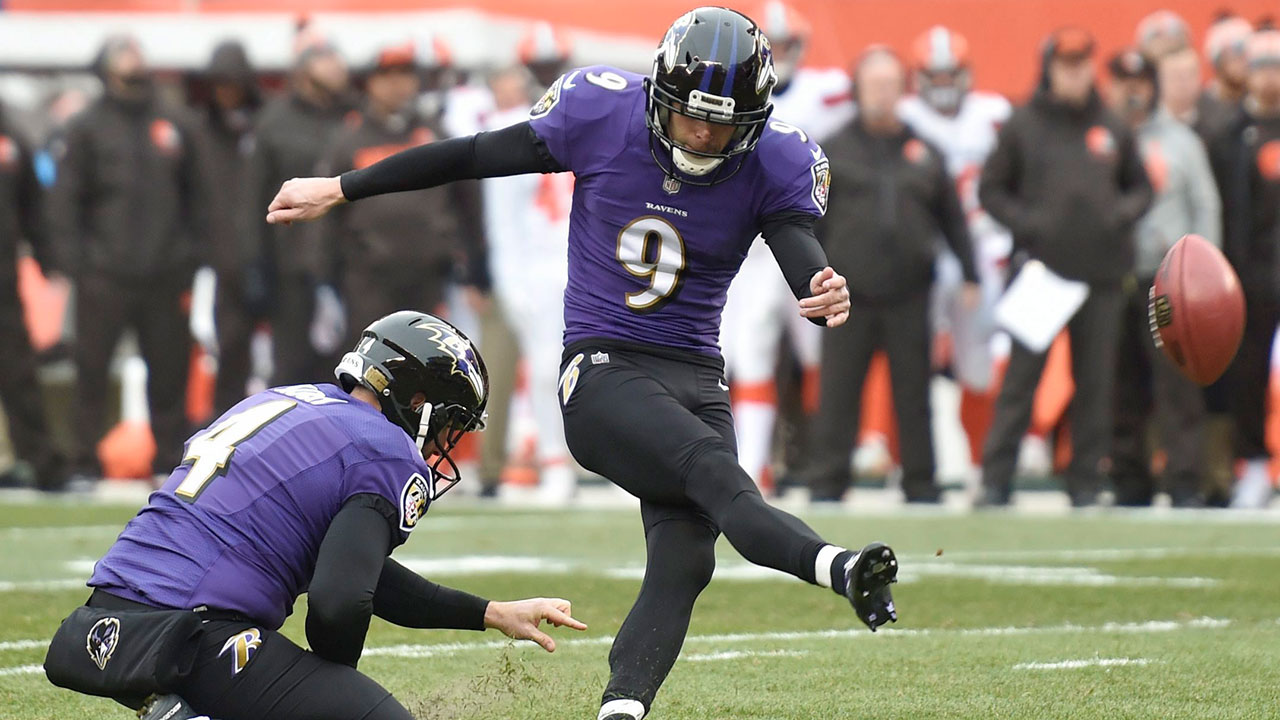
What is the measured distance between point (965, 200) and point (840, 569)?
8.29 m

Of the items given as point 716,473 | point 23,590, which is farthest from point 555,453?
point 716,473

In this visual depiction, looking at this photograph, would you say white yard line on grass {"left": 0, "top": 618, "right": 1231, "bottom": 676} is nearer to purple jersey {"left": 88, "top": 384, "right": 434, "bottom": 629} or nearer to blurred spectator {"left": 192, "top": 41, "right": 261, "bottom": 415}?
purple jersey {"left": 88, "top": 384, "right": 434, "bottom": 629}

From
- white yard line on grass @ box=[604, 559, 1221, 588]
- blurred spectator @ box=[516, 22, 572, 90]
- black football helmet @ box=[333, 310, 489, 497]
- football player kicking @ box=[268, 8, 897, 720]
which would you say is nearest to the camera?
black football helmet @ box=[333, 310, 489, 497]

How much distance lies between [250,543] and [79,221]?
785 centimetres

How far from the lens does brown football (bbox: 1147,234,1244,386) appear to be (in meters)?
6.95

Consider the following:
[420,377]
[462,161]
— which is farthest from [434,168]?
[420,377]

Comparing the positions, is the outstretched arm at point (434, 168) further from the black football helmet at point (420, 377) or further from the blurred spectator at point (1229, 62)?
the blurred spectator at point (1229, 62)

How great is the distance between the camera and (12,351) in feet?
37.3

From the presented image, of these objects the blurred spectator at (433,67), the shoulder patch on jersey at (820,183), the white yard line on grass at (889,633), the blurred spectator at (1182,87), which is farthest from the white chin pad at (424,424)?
the blurred spectator at (433,67)

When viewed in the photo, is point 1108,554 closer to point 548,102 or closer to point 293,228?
point 548,102

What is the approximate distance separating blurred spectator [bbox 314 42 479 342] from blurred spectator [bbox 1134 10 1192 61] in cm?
419

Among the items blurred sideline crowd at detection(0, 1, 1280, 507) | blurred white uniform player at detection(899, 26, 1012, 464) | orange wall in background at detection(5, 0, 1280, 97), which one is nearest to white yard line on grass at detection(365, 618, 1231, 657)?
blurred sideline crowd at detection(0, 1, 1280, 507)

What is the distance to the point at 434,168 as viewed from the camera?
4.89m

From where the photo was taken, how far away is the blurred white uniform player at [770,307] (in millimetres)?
11188
